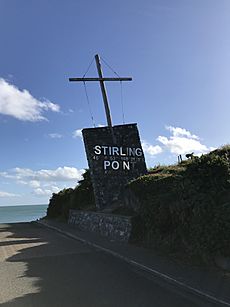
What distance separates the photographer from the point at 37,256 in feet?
40.5

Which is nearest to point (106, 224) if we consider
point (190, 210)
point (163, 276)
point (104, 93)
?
point (190, 210)

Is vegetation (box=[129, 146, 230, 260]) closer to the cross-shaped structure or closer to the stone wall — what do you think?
the stone wall

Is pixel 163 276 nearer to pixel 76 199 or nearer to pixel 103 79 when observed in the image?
pixel 103 79

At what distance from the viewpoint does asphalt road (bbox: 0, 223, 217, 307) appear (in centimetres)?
712

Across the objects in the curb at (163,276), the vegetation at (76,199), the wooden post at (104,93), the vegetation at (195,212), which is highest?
the wooden post at (104,93)

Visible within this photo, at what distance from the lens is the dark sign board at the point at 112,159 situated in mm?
19906

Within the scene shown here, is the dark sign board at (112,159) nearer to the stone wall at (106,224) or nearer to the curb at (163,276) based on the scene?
the stone wall at (106,224)

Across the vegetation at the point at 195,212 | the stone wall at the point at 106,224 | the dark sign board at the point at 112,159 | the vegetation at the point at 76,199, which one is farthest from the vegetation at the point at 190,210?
the vegetation at the point at 76,199

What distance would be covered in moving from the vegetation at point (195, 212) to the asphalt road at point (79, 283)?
4.95 ft

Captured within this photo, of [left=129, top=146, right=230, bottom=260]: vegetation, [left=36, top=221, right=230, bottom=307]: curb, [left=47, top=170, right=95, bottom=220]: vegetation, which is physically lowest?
[left=36, top=221, right=230, bottom=307]: curb

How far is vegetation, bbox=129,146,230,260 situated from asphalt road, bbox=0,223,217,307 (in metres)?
1.51

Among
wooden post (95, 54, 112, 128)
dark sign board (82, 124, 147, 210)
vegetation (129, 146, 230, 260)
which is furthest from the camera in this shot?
wooden post (95, 54, 112, 128)

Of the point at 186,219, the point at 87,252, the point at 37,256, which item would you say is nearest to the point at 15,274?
the point at 37,256

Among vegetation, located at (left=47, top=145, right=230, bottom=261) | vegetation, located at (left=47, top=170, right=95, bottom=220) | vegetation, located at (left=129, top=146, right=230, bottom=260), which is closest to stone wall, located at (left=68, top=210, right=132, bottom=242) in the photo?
vegetation, located at (left=47, top=145, right=230, bottom=261)
